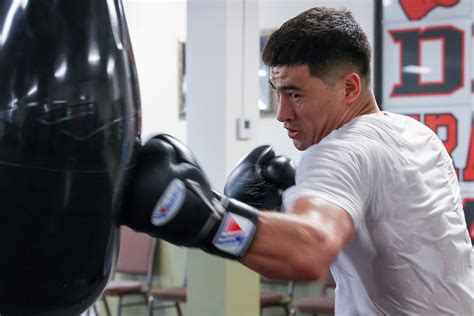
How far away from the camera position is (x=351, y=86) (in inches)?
58.9

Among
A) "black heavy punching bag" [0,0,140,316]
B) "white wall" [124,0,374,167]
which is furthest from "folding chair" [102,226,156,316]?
"black heavy punching bag" [0,0,140,316]

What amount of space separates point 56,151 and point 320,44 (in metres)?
0.52

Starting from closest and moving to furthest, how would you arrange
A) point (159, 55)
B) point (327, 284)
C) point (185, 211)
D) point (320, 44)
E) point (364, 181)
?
point (185, 211), point (364, 181), point (320, 44), point (327, 284), point (159, 55)

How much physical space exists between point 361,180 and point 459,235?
0.94 ft

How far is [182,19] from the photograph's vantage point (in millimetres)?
5320

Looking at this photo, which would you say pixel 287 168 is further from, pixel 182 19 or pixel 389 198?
pixel 182 19

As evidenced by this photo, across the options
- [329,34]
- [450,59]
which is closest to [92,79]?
[329,34]

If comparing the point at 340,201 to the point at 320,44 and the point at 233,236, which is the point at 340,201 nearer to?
the point at 233,236

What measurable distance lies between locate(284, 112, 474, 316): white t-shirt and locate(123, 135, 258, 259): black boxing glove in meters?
0.12

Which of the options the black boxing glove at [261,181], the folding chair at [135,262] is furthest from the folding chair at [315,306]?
the black boxing glove at [261,181]

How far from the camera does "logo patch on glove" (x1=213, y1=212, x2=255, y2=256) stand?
1234 millimetres

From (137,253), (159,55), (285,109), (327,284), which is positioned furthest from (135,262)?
(285,109)

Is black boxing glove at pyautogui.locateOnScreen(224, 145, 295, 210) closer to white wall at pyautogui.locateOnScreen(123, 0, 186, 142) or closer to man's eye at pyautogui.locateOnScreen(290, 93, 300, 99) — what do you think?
man's eye at pyautogui.locateOnScreen(290, 93, 300, 99)

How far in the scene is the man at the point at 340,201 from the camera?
123 cm
